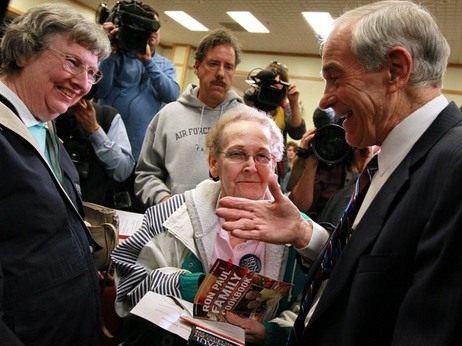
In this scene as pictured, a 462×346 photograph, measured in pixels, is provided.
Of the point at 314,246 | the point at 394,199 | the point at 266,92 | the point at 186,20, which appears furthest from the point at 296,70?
the point at 394,199

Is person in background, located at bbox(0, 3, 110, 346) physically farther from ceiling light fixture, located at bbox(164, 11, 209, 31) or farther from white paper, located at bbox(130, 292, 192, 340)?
ceiling light fixture, located at bbox(164, 11, 209, 31)

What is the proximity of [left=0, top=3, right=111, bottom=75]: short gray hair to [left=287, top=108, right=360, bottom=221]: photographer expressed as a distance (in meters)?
1.06

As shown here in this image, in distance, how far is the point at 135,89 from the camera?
8.90 feet

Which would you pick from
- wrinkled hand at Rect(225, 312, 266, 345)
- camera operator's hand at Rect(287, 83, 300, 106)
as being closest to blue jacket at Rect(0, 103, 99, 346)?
wrinkled hand at Rect(225, 312, 266, 345)

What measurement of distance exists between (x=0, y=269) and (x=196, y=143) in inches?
52.3

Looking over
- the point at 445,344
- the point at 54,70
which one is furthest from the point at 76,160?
the point at 445,344

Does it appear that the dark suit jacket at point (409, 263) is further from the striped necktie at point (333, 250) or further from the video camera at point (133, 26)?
the video camera at point (133, 26)

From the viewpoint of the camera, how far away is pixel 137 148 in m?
2.77

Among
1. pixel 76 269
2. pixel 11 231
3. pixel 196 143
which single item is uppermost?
pixel 196 143

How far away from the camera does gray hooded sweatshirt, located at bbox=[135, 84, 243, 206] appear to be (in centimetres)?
221

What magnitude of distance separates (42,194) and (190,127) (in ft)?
3.90

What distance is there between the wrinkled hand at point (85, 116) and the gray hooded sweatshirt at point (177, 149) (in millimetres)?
297

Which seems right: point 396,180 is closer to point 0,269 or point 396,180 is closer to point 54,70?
point 0,269

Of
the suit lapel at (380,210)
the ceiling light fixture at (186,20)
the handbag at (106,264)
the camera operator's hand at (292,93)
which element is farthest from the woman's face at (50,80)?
the ceiling light fixture at (186,20)
